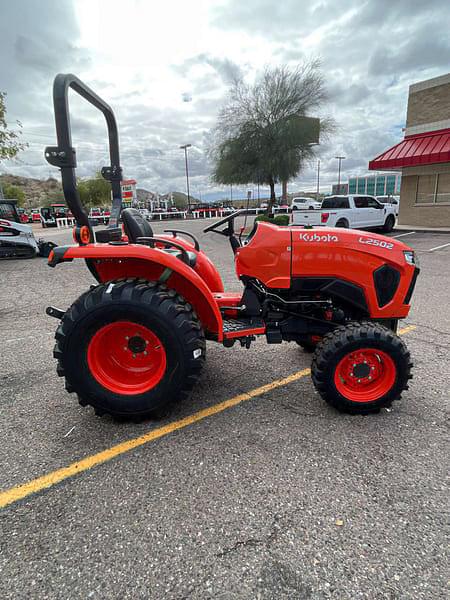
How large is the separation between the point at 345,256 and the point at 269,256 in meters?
0.55

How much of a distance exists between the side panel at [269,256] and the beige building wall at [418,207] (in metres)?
16.2

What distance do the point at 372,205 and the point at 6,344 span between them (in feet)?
48.0

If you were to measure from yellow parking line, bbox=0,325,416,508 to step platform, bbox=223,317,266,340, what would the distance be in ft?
1.71

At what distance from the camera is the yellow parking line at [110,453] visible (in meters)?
1.97

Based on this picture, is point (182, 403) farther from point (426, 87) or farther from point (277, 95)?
point (277, 95)

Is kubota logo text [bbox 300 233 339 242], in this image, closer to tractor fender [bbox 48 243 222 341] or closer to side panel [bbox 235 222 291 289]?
side panel [bbox 235 222 291 289]

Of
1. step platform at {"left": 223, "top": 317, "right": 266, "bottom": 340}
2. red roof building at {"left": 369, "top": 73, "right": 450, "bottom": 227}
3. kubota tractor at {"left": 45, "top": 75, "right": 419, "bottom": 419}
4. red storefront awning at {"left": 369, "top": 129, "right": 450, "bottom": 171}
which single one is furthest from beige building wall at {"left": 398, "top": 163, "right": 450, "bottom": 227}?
step platform at {"left": 223, "top": 317, "right": 266, "bottom": 340}

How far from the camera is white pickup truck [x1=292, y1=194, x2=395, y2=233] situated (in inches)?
527

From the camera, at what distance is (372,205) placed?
15117mm

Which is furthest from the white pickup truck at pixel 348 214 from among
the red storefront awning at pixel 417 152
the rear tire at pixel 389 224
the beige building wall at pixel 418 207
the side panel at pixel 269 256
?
the side panel at pixel 269 256

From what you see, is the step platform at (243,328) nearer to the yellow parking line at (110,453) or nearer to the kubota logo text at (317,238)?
the yellow parking line at (110,453)

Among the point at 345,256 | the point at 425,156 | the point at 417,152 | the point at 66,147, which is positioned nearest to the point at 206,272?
the point at 345,256

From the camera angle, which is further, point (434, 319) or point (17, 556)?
point (434, 319)

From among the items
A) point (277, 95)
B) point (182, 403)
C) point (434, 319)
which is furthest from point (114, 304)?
point (277, 95)
